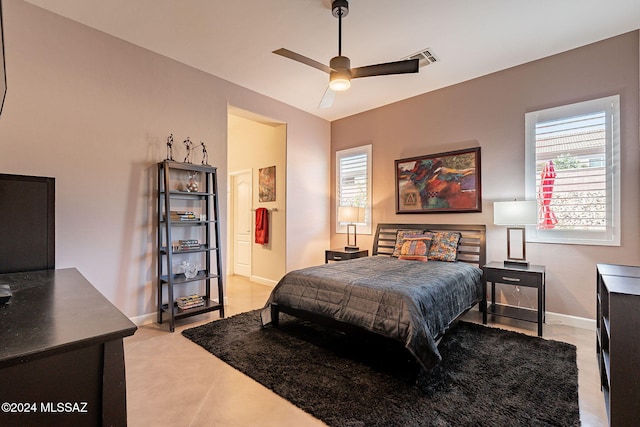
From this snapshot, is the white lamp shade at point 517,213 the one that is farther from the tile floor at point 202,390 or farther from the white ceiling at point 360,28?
the white ceiling at point 360,28

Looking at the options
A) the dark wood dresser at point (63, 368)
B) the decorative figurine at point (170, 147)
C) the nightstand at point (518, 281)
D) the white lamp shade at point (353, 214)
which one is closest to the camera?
the dark wood dresser at point (63, 368)

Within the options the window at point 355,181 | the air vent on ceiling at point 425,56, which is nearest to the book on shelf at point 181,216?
the window at point 355,181

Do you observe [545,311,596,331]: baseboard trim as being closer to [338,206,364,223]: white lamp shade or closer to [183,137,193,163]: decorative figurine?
[338,206,364,223]: white lamp shade

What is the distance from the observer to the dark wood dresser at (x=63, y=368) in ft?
2.69

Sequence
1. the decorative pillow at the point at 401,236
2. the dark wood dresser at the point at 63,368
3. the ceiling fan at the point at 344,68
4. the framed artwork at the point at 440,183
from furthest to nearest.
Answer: the decorative pillow at the point at 401,236 → the framed artwork at the point at 440,183 → the ceiling fan at the point at 344,68 → the dark wood dresser at the point at 63,368

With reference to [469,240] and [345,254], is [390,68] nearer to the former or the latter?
[469,240]

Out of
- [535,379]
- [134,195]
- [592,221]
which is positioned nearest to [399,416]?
[535,379]

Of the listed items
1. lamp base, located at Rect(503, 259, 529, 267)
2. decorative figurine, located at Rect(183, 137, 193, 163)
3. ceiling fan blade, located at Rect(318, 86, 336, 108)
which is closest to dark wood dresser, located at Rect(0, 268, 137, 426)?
ceiling fan blade, located at Rect(318, 86, 336, 108)

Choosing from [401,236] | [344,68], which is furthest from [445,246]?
[344,68]

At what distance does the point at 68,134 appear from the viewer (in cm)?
297

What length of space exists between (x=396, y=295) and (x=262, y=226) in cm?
349

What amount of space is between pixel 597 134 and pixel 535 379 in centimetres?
270

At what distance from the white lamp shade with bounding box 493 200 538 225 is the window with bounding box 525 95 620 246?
1.39ft

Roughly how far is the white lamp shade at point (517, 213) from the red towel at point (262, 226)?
3.53 m
